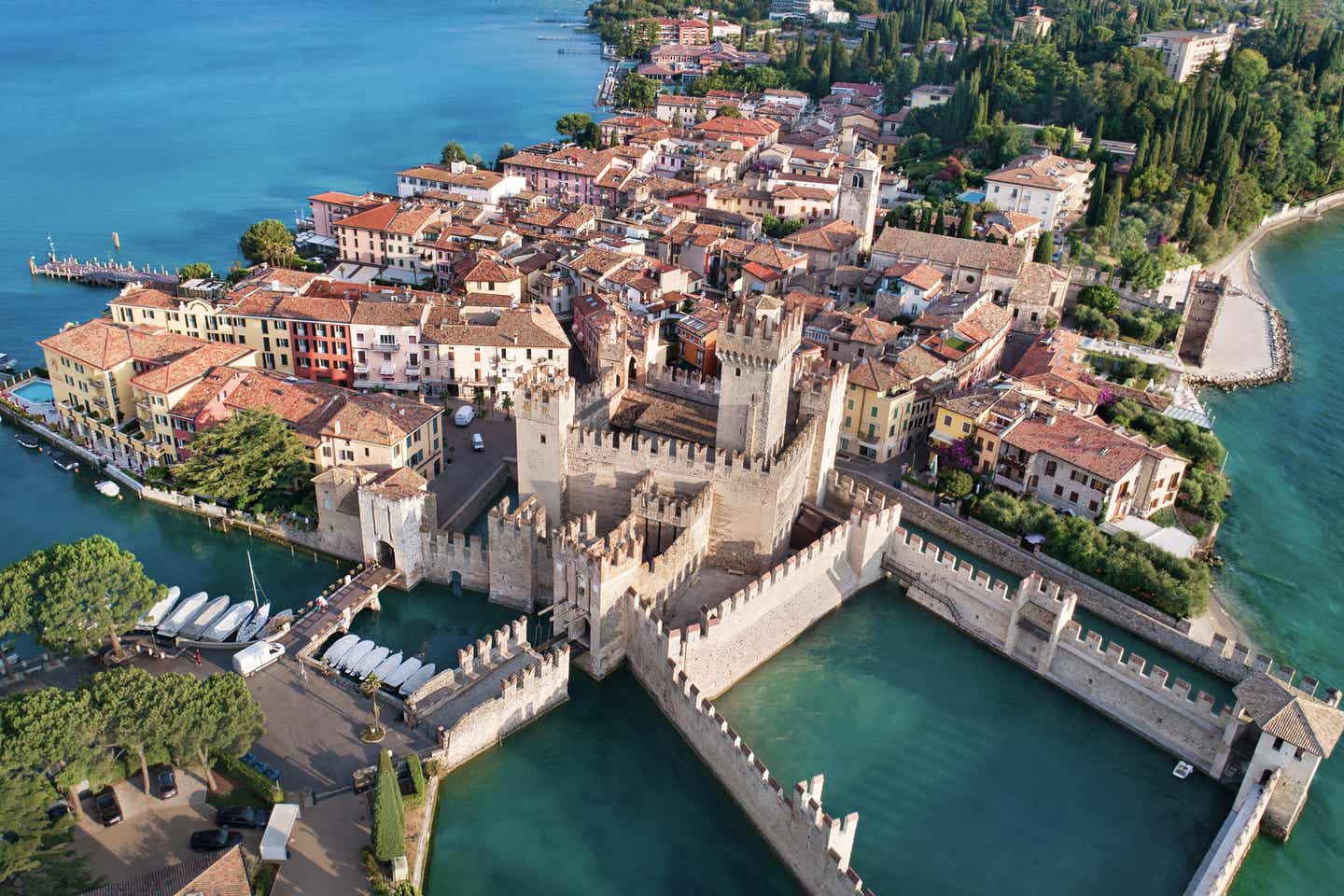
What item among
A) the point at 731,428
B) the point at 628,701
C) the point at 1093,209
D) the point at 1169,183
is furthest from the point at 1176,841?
the point at 1169,183

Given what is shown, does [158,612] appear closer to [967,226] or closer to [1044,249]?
[967,226]

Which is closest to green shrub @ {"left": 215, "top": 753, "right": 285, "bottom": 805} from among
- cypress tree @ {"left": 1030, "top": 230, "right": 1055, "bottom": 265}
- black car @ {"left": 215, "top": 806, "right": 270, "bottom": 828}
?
black car @ {"left": 215, "top": 806, "right": 270, "bottom": 828}

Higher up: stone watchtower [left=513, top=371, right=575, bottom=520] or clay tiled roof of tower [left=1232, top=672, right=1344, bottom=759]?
stone watchtower [left=513, top=371, right=575, bottom=520]

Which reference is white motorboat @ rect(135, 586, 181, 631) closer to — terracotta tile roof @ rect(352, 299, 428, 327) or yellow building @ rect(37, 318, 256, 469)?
yellow building @ rect(37, 318, 256, 469)

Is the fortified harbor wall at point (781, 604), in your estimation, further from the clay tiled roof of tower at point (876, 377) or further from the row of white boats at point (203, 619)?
the row of white boats at point (203, 619)

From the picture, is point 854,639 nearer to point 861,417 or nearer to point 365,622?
point 861,417

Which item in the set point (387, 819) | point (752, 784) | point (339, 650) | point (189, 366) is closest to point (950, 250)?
point (189, 366)
